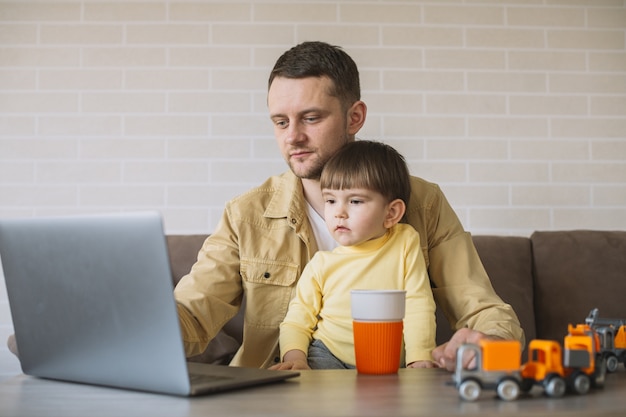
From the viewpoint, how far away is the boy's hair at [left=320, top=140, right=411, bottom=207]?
1.85m

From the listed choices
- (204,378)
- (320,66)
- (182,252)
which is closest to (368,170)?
(320,66)

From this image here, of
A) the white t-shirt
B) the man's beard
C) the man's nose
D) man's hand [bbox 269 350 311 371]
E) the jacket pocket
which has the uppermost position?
the man's nose

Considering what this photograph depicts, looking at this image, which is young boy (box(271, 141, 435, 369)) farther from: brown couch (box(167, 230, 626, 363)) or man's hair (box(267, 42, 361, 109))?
brown couch (box(167, 230, 626, 363))

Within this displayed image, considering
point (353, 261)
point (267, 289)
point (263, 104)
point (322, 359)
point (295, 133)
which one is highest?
point (263, 104)

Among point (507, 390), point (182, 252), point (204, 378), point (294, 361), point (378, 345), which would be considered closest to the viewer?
point (507, 390)

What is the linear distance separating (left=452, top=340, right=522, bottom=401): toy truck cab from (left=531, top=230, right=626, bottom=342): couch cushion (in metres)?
1.73

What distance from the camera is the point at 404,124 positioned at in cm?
312

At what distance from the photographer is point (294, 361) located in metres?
1.65

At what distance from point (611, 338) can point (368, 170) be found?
75 centimetres

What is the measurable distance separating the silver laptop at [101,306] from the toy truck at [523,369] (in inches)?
12.2

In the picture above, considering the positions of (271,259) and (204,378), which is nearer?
(204,378)

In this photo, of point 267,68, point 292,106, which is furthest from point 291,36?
point 292,106

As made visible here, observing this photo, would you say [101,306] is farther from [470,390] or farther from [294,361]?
[294,361]

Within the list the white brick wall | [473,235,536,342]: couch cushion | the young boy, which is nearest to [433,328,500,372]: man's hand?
the young boy
